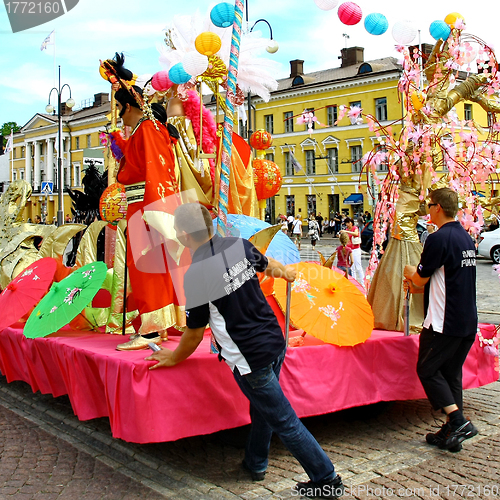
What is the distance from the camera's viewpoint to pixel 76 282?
4.18 meters

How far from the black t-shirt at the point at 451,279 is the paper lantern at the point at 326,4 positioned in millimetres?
1654

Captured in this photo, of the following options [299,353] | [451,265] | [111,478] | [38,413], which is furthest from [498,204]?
[38,413]

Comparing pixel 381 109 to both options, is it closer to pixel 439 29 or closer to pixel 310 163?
pixel 310 163

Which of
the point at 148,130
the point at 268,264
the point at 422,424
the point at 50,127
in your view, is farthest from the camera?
the point at 50,127

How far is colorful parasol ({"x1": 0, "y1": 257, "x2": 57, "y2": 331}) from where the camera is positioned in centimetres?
460

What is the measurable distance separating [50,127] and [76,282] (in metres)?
37.2

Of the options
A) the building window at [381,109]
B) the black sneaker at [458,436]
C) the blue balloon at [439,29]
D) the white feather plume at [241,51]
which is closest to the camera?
the black sneaker at [458,436]

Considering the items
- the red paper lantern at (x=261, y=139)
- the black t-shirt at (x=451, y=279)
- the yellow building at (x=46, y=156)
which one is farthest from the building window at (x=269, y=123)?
the black t-shirt at (x=451, y=279)

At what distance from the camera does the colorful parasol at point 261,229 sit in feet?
12.8

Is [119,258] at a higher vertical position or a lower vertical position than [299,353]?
higher

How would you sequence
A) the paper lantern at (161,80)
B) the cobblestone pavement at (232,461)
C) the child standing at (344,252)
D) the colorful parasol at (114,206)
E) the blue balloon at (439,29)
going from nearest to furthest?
the cobblestone pavement at (232,461) < the blue balloon at (439,29) < the paper lantern at (161,80) < the colorful parasol at (114,206) < the child standing at (344,252)

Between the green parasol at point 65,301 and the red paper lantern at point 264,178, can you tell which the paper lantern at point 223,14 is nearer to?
the green parasol at point 65,301

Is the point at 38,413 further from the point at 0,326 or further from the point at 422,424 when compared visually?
the point at 422,424

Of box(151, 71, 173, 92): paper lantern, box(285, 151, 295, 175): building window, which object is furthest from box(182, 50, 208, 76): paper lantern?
box(285, 151, 295, 175): building window
